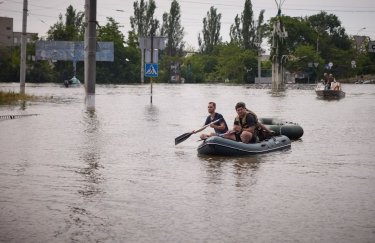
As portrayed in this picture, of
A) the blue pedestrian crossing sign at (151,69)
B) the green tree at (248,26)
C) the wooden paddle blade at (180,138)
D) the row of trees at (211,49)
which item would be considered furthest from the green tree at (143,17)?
the wooden paddle blade at (180,138)

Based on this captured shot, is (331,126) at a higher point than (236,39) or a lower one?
lower

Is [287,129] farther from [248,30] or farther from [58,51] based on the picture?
[248,30]

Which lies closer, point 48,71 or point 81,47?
point 81,47

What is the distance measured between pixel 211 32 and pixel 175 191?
4963 inches

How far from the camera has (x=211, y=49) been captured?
138500 mm

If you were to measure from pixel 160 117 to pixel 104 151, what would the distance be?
40.7 feet

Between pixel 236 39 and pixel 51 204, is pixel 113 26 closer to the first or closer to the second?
pixel 236 39

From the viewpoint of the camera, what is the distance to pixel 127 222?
26.7 feet

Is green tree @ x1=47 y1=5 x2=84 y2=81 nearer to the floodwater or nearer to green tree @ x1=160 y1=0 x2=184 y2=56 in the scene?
green tree @ x1=160 y1=0 x2=184 y2=56

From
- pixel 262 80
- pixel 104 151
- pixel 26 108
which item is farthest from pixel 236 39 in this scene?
pixel 104 151

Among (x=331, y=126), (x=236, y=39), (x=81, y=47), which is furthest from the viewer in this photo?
(x=236, y=39)

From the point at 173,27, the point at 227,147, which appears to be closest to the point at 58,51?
the point at 173,27

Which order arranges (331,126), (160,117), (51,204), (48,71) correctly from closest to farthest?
(51,204) < (331,126) < (160,117) < (48,71)

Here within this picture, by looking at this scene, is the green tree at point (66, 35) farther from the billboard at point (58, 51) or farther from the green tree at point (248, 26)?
the green tree at point (248, 26)
